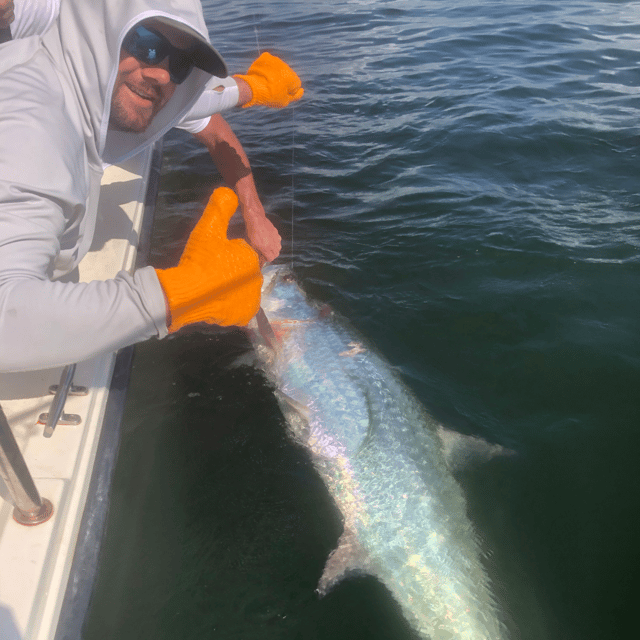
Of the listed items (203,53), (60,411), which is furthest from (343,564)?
(203,53)

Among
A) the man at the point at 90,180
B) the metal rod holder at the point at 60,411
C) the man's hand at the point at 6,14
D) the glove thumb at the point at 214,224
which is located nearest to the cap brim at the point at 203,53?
the man at the point at 90,180

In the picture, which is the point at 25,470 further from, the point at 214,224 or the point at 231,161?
the point at 231,161

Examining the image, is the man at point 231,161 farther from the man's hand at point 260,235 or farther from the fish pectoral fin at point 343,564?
the fish pectoral fin at point 343,564

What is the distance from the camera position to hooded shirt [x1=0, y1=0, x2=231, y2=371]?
1610 mm

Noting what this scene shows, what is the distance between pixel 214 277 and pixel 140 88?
113cm

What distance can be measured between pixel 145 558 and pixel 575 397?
2941mm

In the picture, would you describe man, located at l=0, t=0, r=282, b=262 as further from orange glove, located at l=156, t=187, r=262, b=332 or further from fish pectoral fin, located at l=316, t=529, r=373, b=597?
fish pectoral fin, located at l=316, t=529, r=373, b=597

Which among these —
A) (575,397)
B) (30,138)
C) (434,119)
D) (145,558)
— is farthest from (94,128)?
(434,119)

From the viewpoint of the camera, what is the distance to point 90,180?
253 centimetres

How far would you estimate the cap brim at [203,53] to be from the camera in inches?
85.8

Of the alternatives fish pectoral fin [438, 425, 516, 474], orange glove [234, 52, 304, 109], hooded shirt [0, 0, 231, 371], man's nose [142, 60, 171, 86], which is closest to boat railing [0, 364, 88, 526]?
hooded shirt [0, 0, 231, 371]

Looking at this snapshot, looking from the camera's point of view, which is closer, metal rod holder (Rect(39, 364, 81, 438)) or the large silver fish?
metal rod holder (Rect(39, 364, 81, 438))

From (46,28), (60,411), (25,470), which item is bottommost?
(60,411)

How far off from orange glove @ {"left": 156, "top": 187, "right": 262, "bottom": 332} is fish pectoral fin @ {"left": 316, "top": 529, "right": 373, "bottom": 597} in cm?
144
